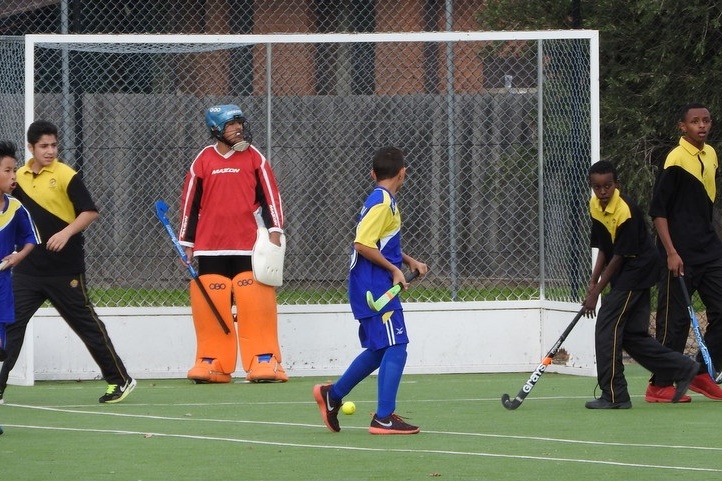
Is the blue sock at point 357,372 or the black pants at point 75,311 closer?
the blue sock at point 357,372

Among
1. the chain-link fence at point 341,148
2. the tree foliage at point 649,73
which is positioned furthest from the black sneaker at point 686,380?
the tree foliage at point 649,73

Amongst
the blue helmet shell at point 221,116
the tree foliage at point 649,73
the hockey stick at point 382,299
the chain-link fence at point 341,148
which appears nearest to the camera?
the hockey stick at point 382,299

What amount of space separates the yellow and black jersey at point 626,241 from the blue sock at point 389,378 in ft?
6.46

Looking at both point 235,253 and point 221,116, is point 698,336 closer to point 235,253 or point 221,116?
point 235,253

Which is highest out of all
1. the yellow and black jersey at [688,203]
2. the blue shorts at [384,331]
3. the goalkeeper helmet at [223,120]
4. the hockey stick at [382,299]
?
the goalkeeper helmet at [223,120]

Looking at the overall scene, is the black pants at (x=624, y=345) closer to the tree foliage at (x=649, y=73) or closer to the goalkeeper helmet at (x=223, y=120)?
the goalkeeper helmet at (x=223, y=120)

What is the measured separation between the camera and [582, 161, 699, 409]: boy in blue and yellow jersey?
9.71m

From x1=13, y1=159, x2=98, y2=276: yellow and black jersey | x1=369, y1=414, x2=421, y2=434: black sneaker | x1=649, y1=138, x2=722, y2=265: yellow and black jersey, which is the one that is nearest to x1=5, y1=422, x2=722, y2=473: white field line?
x1=369, y1=414, x2=421, y2=434: black sneaker

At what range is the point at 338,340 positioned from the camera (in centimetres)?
1247

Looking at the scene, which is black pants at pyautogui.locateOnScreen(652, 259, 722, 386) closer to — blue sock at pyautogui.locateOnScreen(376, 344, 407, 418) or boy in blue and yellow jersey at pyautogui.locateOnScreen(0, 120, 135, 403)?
blue sock at pyautogui.locateOnScreen(376, 344, 407, 418)

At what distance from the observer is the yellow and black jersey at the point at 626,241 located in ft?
31.8

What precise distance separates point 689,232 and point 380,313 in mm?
2825

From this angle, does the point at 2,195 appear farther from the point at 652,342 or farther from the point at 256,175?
the point at 652,342

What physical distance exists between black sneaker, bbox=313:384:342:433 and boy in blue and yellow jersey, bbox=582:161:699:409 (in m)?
1.98
